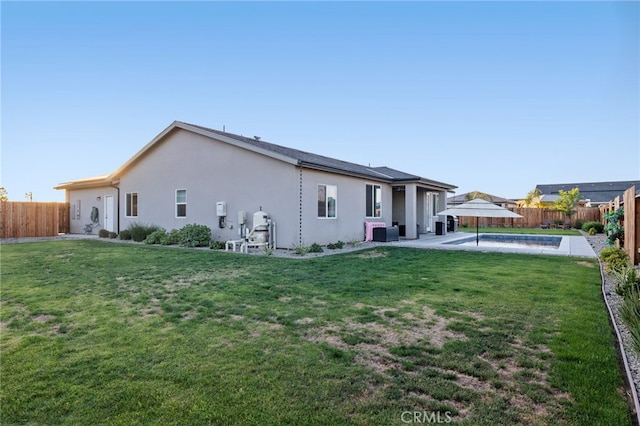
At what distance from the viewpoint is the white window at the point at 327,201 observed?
13.4 m

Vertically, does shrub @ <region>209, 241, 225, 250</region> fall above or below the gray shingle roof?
below

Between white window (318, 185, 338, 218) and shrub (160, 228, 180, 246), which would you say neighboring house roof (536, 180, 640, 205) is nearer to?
white window (318, 185, 338, 218)

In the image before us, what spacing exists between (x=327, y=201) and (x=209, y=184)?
5.08 m

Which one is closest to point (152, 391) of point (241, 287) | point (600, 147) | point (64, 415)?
point (64, 415)

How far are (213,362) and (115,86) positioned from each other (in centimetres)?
1597

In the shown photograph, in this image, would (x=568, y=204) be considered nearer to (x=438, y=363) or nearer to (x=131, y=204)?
(x=131, y=204)

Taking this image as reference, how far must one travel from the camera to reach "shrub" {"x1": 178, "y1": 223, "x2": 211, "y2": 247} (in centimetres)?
1377

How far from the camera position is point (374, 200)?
16594mm

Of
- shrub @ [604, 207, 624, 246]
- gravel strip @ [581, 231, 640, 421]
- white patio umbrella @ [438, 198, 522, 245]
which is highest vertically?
white patio umbrella @ [438, 198, 522, 245]

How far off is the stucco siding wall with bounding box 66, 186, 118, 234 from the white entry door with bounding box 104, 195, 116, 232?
201mm

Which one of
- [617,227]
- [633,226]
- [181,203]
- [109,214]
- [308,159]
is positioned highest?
[308,159]

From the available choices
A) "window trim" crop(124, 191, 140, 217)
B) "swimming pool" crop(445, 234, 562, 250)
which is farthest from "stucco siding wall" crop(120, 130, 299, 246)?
"swimming pool" crop(445, 234, 562, 250)

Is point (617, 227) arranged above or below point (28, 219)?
below

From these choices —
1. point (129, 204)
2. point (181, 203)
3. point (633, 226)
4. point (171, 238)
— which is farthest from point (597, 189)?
point (129, 204)
